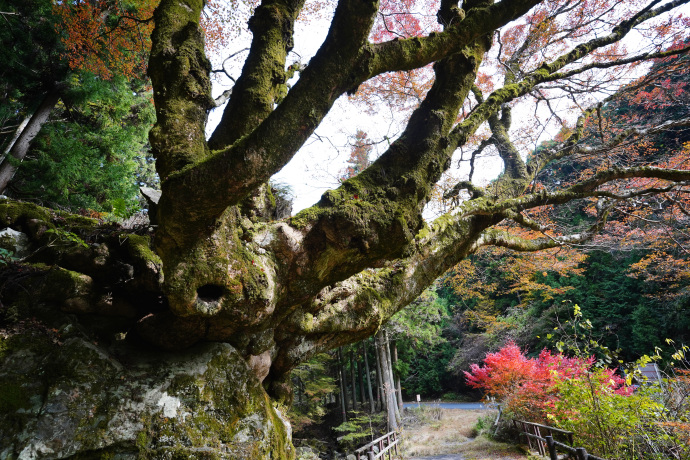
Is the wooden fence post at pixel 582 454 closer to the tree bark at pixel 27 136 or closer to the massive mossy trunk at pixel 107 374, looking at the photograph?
the massive mossy trunk at pixel 107 374

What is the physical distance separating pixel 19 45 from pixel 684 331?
2267 centimetres

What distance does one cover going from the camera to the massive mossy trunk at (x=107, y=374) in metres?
2.70

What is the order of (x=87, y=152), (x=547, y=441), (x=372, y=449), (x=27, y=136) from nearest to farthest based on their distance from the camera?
(x=547, y=441) → (x=372, y=449) → (x=27, y=136) → (x=87, y=152)

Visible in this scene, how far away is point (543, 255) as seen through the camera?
9555mm

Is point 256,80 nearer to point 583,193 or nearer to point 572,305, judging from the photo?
point 583,193

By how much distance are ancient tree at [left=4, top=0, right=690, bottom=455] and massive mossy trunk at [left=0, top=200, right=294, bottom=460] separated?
27 cm

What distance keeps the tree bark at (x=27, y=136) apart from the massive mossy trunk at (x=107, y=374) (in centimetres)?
484

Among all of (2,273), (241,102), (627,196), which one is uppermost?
(241,102)

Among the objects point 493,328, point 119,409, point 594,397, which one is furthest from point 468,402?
point 119,409

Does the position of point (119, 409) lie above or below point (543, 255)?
below

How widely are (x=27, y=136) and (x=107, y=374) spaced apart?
769cm

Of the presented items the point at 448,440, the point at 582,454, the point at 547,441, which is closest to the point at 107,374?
the point at 582,454

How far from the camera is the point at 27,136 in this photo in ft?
25.0

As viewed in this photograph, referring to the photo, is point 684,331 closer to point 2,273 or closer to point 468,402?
point 468,402
